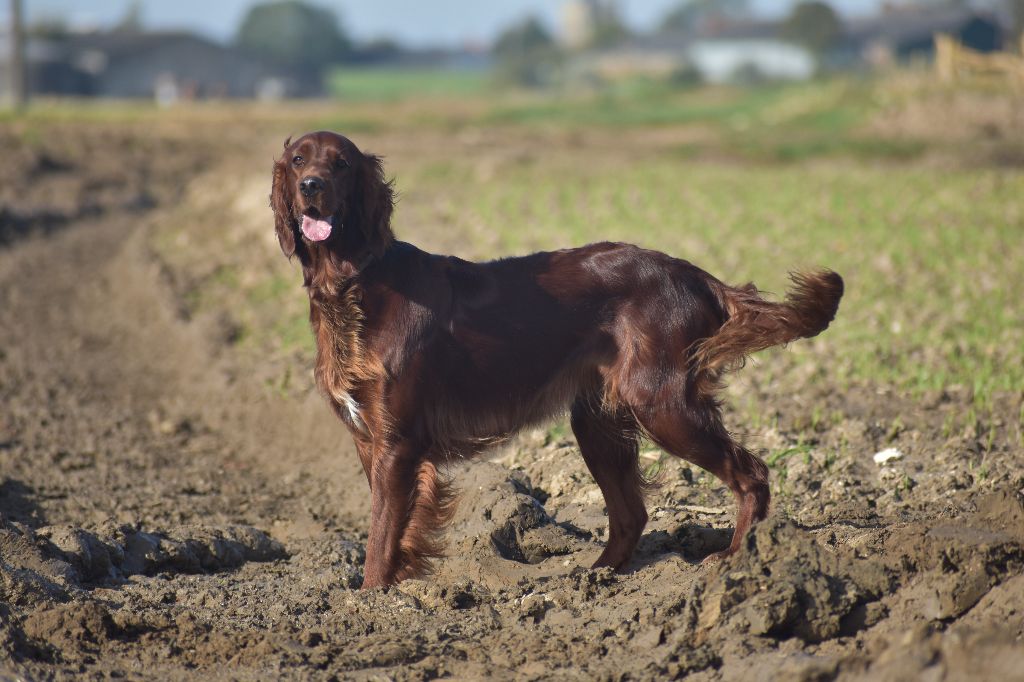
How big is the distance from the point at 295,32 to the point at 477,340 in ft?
381

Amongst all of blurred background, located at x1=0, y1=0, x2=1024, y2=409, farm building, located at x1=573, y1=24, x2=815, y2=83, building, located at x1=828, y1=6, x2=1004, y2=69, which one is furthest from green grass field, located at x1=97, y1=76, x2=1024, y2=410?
farm building, located at x1=573, y1=24, x2=815, y2=83

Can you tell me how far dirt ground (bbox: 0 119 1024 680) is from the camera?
444 cm

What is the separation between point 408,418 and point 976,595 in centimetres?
233

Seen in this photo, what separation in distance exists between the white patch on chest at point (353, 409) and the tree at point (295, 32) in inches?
4276

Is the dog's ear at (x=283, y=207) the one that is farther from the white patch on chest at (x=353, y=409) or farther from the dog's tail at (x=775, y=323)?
the dog's tail at (x=775, y=323)

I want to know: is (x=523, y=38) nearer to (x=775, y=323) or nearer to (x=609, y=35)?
(x=609, y=35)

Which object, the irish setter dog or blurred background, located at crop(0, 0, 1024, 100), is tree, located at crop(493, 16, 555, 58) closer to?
blurred background, located at crop(0, 0, 1024, 100)

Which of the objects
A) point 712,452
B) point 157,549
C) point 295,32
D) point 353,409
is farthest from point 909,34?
point 353,409

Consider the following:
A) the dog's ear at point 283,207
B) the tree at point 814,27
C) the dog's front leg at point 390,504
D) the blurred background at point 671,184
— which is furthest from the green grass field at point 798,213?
the tree at point 814,27

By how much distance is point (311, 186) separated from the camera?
5168 millimetres

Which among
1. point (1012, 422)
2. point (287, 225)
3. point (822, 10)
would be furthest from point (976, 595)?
point (822, 10)

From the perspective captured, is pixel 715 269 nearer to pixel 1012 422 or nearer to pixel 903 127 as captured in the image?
pixel 1012 422

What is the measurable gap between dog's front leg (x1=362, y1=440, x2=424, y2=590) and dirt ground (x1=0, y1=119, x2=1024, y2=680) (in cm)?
13

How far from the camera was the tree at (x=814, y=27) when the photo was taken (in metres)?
91.6
